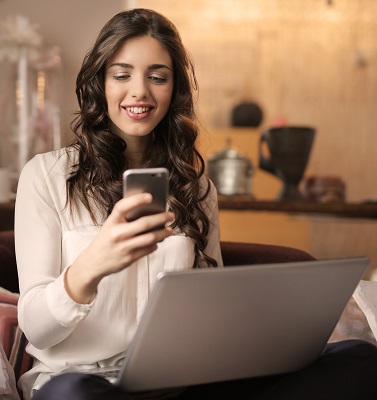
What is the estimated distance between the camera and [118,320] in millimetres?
1448

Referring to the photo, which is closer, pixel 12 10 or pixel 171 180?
pixel 171 180

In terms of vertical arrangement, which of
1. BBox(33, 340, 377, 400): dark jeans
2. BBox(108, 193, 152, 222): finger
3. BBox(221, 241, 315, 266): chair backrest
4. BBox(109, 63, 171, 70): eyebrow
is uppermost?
BBox(109, 63, 171, 70): eyebrow

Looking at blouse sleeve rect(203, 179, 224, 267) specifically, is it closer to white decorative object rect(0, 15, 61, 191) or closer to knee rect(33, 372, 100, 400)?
knee rect(33, 372, 100, 400)

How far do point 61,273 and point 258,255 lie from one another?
0.63 meters

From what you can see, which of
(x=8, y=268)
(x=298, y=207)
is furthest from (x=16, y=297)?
(x=298, y=207)

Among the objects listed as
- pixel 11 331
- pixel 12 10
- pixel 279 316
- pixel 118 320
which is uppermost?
pixel 12 10

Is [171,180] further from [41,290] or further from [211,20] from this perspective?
[211,20]

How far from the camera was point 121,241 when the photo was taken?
1.08m

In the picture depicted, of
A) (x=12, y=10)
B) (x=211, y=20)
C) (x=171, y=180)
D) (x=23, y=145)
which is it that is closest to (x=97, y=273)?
(x=171, y=180)

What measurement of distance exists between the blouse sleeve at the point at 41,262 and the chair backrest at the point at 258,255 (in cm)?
55

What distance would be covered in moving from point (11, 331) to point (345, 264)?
790 millimetres

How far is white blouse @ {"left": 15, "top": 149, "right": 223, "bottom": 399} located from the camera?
1382 mm

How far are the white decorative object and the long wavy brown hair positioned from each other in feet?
7.24

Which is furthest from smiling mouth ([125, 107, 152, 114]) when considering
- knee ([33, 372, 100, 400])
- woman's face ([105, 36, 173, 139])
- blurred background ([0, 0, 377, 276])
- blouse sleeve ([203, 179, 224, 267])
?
blurred background ([0, 0, 377, 276])
